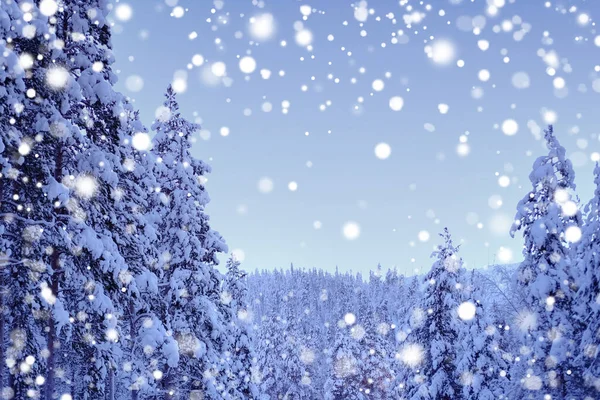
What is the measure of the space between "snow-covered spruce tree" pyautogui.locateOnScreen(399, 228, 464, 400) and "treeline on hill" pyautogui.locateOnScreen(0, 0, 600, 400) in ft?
0.25

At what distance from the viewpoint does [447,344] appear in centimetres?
2247

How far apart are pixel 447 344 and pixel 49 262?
18.3 meters

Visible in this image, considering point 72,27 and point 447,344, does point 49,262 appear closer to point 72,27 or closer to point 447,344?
point 72,27

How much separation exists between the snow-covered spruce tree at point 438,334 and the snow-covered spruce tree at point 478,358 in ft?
1.45

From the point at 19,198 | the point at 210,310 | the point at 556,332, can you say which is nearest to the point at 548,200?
the point at 556,332

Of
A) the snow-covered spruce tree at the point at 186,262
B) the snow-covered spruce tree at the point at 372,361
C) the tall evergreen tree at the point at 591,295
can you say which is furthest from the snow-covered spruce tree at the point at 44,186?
the snow-covered spruce tree at the point at 372,361

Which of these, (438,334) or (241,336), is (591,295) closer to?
(438,334)

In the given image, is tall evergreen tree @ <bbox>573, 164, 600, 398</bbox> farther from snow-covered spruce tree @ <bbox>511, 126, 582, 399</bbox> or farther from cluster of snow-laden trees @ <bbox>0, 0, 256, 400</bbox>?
cluster of snow-laden trees @ <bbox>0, 0, 256, 400</bbox>

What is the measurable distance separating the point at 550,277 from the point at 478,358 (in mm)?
5855

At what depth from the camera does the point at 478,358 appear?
21.6 meters

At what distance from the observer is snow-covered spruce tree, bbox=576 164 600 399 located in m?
15.3

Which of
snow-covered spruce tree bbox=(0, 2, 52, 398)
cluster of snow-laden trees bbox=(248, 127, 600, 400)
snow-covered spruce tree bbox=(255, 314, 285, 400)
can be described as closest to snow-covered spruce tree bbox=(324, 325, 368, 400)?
snow-covered spruce tree bbox=(255, 314, 285, 400)

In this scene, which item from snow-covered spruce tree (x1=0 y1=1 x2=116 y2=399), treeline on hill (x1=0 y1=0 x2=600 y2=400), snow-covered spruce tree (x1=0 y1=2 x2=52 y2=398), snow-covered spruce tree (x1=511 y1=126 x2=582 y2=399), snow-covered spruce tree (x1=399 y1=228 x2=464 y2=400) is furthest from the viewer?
snow-covered spruce tree (x1=399 y1=228 x2=464 y2=400)

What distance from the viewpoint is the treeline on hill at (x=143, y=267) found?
988 centimetres
